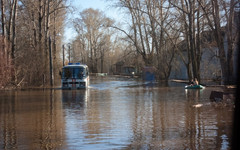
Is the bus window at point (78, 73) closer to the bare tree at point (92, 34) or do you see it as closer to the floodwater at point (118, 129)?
the floodwater at point (118, 129)

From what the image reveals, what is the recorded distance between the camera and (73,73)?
33.5m

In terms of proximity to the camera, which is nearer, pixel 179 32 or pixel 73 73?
pixel 73 73

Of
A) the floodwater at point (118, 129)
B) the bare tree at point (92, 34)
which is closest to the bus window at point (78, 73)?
the floodwater at point (118, 129)

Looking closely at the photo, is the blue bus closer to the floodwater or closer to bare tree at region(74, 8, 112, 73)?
the floodwater

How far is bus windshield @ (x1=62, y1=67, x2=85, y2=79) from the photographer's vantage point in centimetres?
3334

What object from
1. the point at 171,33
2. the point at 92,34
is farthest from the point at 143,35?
the point at 92,34

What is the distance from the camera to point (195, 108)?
52.0 feet

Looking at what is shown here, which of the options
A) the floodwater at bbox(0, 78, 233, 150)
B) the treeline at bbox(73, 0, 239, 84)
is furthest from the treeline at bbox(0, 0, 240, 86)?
the floodwater at bbox(0, 78, 233, 150)

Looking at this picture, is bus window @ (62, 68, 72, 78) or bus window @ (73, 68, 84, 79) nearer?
bus window @ (62, 68, 72, 78)

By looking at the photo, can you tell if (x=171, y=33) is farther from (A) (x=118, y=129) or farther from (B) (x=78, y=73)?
(A) (x=118, y=129)

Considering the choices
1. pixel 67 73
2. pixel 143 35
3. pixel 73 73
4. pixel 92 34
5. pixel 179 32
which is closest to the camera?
pixel 67 73

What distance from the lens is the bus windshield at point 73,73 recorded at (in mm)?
33344

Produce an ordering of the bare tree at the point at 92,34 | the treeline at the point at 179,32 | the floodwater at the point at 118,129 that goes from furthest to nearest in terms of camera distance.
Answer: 1. the bare tree at the point at 92,34
2. the treeline at the point at 179,32
3. the floodwater at the point at 118,129

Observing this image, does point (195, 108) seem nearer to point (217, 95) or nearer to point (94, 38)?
point (217, 95)
